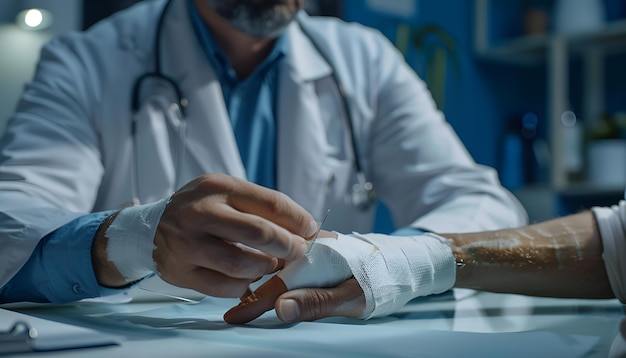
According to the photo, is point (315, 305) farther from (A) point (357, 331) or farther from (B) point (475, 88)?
(B) point (475, 88)

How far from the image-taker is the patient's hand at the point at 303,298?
0.64 metres

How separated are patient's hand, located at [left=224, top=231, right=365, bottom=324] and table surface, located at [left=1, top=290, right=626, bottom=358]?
0.01m

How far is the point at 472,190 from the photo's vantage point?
3.97 ft

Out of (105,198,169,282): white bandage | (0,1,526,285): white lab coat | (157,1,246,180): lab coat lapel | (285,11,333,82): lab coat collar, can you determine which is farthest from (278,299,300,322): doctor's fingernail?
(285,11,333,82): lab coat collar

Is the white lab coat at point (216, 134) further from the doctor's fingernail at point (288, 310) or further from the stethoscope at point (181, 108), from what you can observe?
the doctor's fingernail at point (288, 310)

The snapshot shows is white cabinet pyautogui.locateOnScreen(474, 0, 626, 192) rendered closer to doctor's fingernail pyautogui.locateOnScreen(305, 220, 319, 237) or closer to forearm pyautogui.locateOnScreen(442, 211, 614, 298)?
forearm pyautogui.locateOnScreen(442, 211, 614, 298)

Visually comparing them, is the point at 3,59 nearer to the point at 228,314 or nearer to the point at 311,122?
the point at 311,122

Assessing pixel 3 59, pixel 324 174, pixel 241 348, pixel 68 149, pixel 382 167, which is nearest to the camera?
pixel 241 348

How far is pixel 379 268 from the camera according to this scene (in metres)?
0.70

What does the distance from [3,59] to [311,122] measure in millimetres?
781

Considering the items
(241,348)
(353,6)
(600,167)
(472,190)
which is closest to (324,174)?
(472,190)

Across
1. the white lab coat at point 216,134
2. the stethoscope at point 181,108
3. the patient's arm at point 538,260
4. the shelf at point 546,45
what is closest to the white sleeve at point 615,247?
the patient's arm at point 538,260

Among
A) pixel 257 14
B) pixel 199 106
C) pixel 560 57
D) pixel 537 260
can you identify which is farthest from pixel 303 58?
pixel 560 57

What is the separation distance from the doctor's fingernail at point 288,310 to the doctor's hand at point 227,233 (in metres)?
0.03
